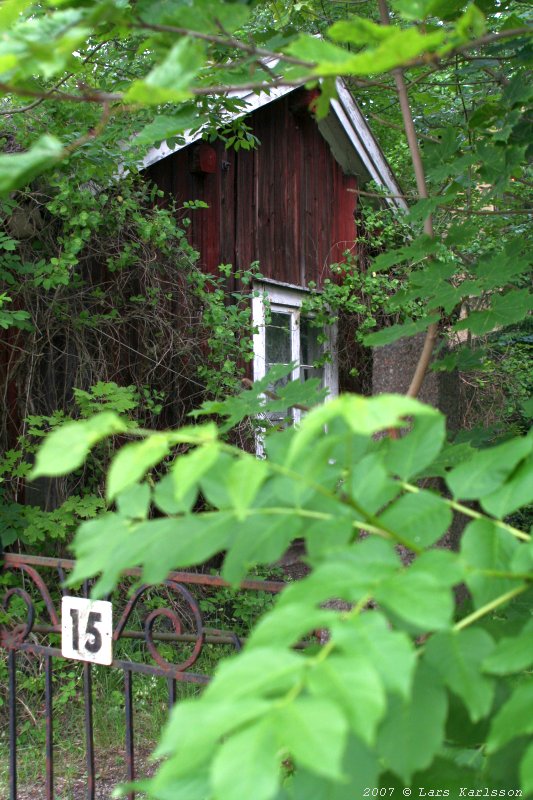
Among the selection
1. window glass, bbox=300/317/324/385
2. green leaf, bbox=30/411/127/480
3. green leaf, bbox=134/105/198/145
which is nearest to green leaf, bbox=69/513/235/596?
green leaf, bbox=30/411/127/480

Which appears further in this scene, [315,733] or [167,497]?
[167,497]

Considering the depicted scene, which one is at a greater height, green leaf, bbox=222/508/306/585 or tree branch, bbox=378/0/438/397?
tree branch, bbox=378/0/438/397

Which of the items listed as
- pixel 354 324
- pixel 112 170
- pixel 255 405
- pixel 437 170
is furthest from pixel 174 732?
pixel 354 324

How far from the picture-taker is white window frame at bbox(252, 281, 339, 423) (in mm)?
6715

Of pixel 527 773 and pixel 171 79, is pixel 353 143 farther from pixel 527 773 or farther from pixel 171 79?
pixel 527 773

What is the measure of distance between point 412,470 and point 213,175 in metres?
6.20

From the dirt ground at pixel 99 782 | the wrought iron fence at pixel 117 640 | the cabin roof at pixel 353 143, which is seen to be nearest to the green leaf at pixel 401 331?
the wrought iron fence at pixel 117 640

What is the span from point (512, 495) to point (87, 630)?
5.38 ft

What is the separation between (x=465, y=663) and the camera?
65 centimetres

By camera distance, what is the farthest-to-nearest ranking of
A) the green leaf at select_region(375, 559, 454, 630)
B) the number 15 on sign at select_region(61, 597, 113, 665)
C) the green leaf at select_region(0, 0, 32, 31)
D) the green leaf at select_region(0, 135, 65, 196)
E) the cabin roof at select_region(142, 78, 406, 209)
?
the cabin roof at select_region(142, 78, 406, 209)
the number 15 on sign at select_region(61, 597, 113, 665)
the green leaf at select_region(0, 0, 32, 31)
the green leaf at select_region(0, 135, 65, 196)
the green leaf at select_region(375, 559, 454, 630)

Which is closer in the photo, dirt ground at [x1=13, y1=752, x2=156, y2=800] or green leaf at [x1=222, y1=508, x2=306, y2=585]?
green leaf at [x1=222, y1=508, x2=306, y2=585]

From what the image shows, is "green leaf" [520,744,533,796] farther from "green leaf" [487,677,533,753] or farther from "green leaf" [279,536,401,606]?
"green leaf" [279,536,401,606]

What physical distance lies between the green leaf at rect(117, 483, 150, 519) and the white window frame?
5341mm

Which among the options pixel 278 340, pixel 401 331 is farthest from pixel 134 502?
pixel 278 340
